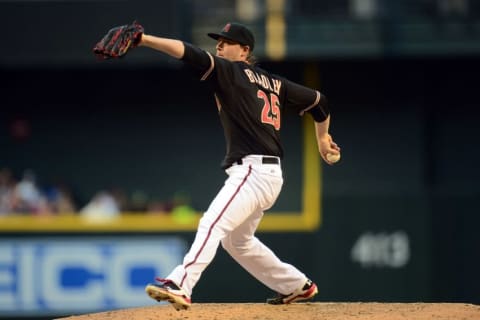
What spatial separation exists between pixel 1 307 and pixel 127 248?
5.59 ft

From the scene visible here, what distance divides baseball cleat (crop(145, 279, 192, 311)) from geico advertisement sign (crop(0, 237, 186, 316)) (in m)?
7.23

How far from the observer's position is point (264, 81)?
23.4 feet

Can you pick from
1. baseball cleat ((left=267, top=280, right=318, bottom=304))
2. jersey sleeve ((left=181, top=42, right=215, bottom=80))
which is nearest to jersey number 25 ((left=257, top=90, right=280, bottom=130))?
jersey sleeve ((left=181, top=42, right=215, bottom=80))

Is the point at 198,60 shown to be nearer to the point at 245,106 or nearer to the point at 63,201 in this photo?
the point at 245,106

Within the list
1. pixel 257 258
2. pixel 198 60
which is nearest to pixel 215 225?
pixel 257 258

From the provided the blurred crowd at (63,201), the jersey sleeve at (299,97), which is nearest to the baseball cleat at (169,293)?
the jersey sleeve at (299,97)

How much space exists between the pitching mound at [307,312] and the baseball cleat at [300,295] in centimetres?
5

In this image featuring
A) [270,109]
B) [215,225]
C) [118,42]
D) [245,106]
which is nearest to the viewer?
[118,42]

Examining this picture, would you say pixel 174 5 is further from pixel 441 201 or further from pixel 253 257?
pixel 253 257

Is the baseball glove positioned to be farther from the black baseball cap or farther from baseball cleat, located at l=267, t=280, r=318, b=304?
baseball cleat, located at l=267, t=280, r=318, b=304

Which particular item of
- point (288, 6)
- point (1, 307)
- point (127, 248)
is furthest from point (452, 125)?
point (1, 307)

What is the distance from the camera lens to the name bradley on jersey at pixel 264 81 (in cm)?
704

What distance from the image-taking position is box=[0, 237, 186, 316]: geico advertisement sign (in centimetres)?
1378

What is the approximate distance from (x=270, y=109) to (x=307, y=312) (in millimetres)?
1374
